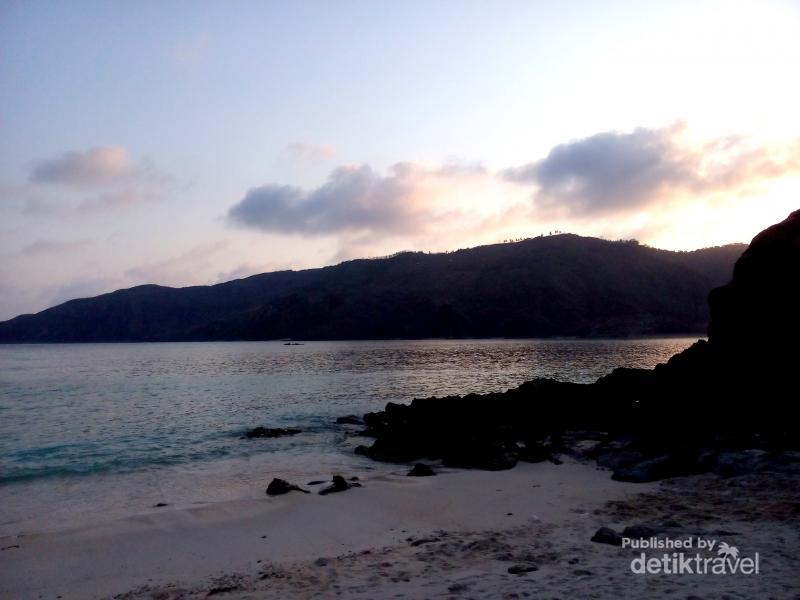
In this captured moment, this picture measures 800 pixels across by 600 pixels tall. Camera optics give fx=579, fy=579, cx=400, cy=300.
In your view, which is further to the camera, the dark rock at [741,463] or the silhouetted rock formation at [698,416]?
the silhouetted rock formation at [698,416]

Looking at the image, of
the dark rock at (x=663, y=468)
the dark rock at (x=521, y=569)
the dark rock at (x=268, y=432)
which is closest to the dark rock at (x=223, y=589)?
the dark rock at (x=521, y=569)

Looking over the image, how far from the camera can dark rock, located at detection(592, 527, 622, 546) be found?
8.63 metres

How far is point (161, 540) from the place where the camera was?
10.8 metres

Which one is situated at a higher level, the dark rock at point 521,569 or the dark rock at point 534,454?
the dark rock at point 521,569

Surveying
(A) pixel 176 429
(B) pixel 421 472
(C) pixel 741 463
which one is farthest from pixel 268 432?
(C) pixel 741 463

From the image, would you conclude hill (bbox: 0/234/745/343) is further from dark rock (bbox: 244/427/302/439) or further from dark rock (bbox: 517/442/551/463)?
dark rock (bbox: 517/442/551/463)

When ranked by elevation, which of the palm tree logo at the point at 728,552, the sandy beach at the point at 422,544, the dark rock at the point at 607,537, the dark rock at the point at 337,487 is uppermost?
the palm tree logo at the point at 728,552

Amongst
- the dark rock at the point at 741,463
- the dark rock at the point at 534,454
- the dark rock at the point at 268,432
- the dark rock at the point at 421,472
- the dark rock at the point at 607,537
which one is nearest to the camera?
the dark rock at the point at 607,537

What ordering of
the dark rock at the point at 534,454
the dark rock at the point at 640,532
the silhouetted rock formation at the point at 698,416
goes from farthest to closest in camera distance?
1. the dark rock at the point at 534,454
2. the silhouetted rock formation at the point at 698,416
3. the dark rock at the point at 640,532

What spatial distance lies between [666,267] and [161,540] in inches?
6712

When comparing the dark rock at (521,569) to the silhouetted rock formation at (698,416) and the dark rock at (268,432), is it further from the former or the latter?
the dark rock at (268,432)

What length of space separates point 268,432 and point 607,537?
18.4 meters

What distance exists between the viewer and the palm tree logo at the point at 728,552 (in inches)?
296

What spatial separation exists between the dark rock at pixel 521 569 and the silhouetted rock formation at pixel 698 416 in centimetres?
656
